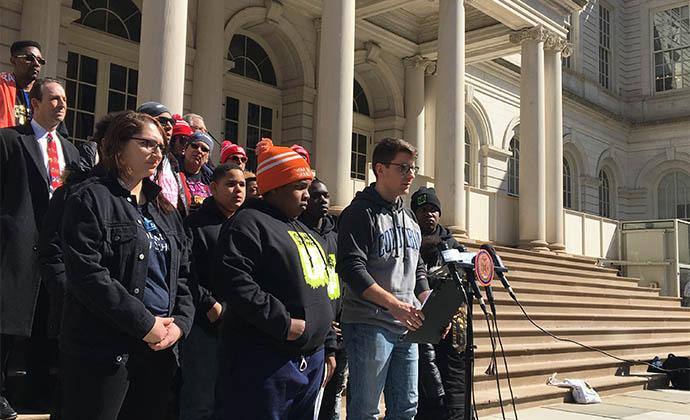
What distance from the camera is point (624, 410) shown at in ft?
26.3

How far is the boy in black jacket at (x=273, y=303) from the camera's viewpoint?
9.96ft

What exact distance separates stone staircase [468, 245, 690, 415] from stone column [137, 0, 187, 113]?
4.73 m

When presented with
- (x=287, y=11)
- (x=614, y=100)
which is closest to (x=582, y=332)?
(x=287, y=11)

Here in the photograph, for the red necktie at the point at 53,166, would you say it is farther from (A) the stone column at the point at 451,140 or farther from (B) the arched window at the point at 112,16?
(A) the stone column at the point at 451,140

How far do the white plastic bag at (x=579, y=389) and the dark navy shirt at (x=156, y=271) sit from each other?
6814mm

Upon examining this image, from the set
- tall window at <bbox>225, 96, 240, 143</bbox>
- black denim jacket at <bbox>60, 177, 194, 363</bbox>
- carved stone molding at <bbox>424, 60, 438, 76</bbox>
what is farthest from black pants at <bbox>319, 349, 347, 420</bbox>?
carved stone molding at <bbox>424, 60, 438, 76</bbox>

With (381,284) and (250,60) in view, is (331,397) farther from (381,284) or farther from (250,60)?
(250,60)

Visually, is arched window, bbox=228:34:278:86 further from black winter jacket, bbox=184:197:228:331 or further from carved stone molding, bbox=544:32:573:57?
black winter jacket, bbox=184:197:228:331

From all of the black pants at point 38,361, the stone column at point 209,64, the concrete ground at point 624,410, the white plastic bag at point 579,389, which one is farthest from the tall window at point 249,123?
the black pants at point 38,361

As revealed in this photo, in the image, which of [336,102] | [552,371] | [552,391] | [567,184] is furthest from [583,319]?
[567,184]

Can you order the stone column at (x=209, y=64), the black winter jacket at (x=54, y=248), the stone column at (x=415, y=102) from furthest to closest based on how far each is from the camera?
the stone column at (x=415, y=102) < the stone column at (x=209, y=64) < the black winter jacket at (x=54, y=248)

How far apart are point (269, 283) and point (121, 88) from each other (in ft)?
33.3

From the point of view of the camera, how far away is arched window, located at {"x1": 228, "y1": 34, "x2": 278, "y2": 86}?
1457cm

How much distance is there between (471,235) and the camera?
14914 millimetres
